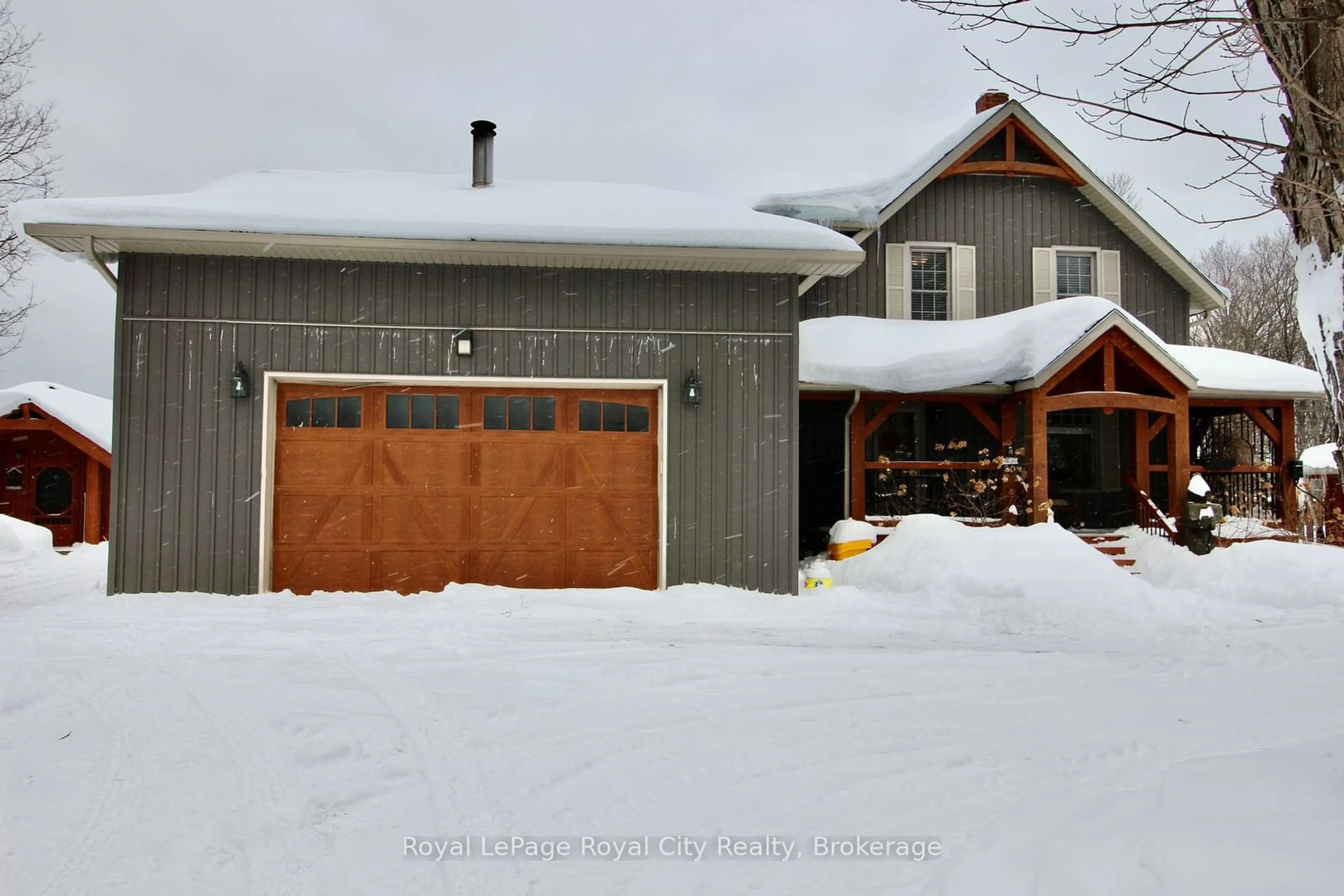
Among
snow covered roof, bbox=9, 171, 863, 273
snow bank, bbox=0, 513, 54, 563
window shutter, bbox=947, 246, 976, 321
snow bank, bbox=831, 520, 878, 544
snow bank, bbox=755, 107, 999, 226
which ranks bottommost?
snow bank, bbox=0, 513, 54, 563

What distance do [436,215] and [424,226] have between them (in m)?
0.39

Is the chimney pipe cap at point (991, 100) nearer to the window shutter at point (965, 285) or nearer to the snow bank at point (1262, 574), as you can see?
the window shutter at point (965, 285)

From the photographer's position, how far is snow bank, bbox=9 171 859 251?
320 inches

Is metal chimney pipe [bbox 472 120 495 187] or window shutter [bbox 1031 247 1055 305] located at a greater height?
metal chimney pipe [bbox 472 120 495 187]

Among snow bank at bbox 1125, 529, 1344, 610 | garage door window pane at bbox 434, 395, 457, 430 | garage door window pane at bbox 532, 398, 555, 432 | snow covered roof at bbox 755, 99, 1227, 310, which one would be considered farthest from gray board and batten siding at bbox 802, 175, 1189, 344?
garage door window pane at bbox 434, 395, 457, 430

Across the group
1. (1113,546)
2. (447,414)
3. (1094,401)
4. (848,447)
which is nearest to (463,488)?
(447,414)

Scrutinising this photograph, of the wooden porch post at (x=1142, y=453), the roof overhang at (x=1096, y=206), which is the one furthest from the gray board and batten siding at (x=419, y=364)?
the wooden porch post at (x=1142, y=453)

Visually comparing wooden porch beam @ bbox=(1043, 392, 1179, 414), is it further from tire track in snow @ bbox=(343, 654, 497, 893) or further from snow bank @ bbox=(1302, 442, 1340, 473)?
snow bank @ bbox=(1302, 442, 1340, 473)

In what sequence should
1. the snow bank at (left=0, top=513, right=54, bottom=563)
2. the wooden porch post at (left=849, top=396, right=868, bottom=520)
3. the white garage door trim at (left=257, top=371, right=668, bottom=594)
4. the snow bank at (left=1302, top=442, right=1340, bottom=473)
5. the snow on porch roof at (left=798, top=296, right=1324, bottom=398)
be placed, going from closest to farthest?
the white garage door trim at (left=257, top=371, right=668, bottom=594) → the snow on porch roof at (left=798, top=296, right=1324, bottom=398) → the wooden porch post at (left=849, top=396, right=868, bottom=520) → the snow bank at (left=0, top=513, right=54, bottom=563) → the snow bank at (left=1302, top=442, right=1340, bottom=473)

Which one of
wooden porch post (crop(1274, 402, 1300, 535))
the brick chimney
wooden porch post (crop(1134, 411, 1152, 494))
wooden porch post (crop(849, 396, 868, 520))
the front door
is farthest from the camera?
the brick chimney

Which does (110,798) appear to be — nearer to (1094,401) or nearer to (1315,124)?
(1315,124)

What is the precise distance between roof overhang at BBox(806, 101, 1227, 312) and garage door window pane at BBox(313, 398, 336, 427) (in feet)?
27.3

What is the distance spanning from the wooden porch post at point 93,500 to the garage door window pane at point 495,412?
12.8 meters

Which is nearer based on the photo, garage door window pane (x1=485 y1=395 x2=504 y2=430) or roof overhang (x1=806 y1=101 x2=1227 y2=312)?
garage door window pane (x1=485 y1=395 x2=504 y2=430)
